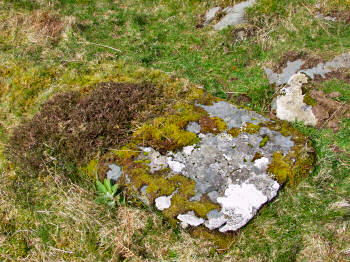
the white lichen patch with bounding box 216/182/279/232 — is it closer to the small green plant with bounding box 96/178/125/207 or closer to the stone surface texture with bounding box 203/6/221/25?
the small green plant with bounding box 96/178/125/207

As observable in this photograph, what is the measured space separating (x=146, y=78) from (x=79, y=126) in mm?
1916

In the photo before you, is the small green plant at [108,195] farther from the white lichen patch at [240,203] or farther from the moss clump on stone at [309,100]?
the moss clump on stone at [309,100]

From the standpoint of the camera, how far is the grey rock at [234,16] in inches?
293

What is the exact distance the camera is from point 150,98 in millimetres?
5242

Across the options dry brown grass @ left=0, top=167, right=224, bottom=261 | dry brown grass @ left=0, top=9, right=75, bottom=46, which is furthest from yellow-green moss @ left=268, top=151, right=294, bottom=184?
dry brown grass @ left=0, top=9, right=75, bottom=46

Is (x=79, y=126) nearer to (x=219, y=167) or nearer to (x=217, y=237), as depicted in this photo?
(x=219, y=167)

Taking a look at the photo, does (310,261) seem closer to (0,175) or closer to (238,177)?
(238,177)

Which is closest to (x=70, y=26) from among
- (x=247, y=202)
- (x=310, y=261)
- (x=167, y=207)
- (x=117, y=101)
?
(x=117, y=101)

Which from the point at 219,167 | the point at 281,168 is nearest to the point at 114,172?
the point at 219,167

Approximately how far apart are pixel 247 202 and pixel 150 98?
2.46 m

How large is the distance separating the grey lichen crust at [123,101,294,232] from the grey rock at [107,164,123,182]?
1.10ft

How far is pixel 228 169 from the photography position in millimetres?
4035

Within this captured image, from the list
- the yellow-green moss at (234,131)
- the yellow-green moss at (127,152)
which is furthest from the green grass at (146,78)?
the yellow-green moss at (234,131)

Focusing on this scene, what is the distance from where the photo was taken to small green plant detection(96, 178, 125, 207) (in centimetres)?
393
